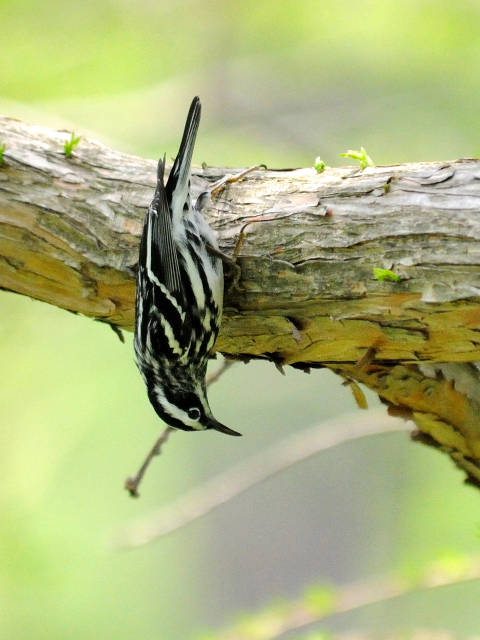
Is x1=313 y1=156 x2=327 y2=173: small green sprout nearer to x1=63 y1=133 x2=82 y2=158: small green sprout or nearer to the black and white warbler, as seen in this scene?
the black and white warbler

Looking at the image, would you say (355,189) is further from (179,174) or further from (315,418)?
(315,418)

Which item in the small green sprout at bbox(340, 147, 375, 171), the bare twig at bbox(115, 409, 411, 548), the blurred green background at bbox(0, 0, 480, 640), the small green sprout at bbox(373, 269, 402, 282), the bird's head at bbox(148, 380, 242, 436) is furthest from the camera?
the blurred green background at bbox(0, 0, 480, 640)

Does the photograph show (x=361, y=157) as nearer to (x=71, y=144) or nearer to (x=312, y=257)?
(x=312, y=257)

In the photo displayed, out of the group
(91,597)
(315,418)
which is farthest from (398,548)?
(91,597)

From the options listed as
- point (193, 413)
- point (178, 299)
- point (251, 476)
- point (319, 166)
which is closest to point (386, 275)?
point (319, 166)

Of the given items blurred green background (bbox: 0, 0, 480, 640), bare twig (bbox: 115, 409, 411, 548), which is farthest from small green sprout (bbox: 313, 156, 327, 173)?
blurred green background (bbox: 0, 0, 480, 640)

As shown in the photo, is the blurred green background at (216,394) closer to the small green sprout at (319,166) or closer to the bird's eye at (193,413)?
the bird's eye at (193,413)

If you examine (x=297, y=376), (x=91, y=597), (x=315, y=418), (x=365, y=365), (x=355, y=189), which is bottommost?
(x=91, y=597)

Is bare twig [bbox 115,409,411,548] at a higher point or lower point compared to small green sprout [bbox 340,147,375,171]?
lower
